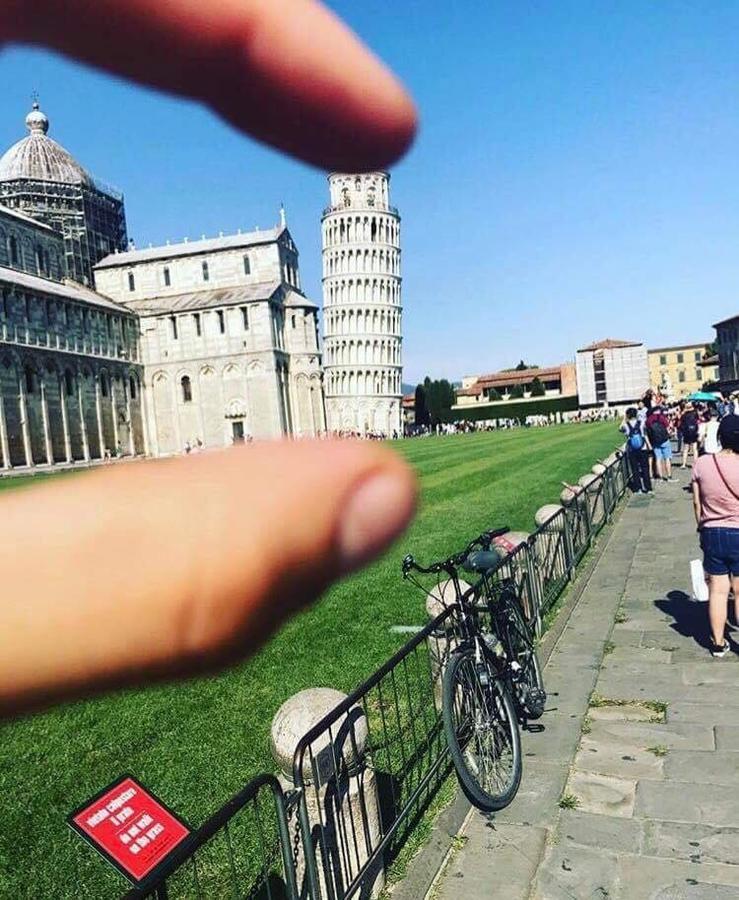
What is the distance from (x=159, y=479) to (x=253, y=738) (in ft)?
17.9

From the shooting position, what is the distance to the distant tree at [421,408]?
96.9 m

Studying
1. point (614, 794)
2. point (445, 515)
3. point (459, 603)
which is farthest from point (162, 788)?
point (445, 515)

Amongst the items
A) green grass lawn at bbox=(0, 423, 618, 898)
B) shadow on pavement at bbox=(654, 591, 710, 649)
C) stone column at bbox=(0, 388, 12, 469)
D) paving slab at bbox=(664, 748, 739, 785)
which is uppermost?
→ stone column at bbox=(0, 388, 12, 469)

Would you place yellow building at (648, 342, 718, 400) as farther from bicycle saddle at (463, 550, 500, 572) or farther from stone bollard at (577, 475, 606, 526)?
bicycle saddle at (463, 550, 500, 572)

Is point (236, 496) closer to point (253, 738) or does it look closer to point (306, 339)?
point (253, 738)

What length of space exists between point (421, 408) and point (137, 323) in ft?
145

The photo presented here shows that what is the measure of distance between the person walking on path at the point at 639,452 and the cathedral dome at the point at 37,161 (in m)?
54.7

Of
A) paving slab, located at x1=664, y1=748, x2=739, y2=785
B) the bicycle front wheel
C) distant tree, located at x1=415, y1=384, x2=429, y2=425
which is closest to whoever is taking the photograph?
the bicycle front wheel

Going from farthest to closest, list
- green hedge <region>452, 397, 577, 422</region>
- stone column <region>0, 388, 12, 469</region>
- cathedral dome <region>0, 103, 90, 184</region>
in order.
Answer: green hedge <region>452, 397, 577, 422</region>, cathedral dome <region>0, 103, 90, 184</region>, stone column <region>0, 388, 12, 469</region>

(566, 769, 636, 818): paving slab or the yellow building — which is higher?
the yellow building

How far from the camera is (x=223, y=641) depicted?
1.80 feet

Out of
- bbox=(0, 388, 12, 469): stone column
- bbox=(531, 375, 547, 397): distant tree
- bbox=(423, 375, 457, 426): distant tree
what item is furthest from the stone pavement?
bbox=(531, 375, 547, 397): distant tree

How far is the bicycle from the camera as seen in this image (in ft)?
14.7

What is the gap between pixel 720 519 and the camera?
6.55 meters
